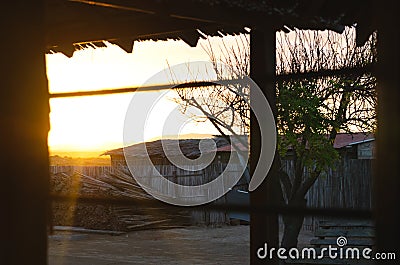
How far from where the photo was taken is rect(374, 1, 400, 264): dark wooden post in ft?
4.77

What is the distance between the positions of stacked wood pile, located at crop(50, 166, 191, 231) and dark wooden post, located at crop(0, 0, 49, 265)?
12.6m

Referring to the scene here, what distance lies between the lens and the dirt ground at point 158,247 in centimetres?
1083

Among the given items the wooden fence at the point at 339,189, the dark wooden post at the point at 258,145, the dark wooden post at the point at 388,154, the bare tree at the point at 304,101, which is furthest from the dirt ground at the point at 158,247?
the dark wooden post at the point at 388,154

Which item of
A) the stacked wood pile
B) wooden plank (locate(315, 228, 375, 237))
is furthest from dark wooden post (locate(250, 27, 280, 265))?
the stacked wood pile

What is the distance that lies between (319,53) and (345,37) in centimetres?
48

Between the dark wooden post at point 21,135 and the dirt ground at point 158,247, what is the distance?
331 inches

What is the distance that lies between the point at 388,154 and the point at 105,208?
1473 cm

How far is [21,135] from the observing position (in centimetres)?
217

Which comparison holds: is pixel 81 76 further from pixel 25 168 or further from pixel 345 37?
pixel 345 37

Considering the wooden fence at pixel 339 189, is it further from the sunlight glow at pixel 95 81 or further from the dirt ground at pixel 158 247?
the sunlight glow at pixel 95 81

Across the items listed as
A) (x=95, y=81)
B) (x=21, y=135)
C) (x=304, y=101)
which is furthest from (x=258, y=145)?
(x=304, y=101)

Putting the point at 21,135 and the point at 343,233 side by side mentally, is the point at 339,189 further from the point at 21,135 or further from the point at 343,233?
the point at 21,135

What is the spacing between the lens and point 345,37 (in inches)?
426

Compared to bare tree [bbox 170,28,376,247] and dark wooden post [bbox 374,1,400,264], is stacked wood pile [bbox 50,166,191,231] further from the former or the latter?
dark wooden post [bbox 374,1,400,264]
